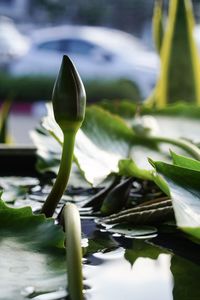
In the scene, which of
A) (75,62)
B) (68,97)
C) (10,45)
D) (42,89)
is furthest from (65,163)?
(10,45)

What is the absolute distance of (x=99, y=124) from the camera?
0.52 meters

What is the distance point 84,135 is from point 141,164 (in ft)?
0.17

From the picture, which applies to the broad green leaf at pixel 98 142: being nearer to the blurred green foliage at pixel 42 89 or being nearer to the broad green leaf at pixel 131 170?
the broad green leaf at pixel 131 170

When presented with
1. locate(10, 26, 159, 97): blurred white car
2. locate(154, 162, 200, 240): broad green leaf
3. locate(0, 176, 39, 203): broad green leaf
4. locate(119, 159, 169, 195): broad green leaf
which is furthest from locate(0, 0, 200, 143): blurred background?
locate(154, 162, 200, 240): broad green leaf

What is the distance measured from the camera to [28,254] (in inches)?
12.9

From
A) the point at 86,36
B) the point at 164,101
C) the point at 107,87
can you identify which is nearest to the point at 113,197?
the point at 164,101

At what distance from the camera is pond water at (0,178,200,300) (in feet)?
1.00

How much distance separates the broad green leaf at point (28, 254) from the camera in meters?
0.30

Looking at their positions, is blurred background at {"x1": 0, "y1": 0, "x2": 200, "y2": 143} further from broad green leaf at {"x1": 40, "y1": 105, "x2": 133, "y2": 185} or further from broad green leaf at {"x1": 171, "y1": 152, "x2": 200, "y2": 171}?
broad green leaf at {"x1": 171, "y1": 152, "x2": 200, "y2": 171}

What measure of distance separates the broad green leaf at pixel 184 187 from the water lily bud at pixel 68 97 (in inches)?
2.3

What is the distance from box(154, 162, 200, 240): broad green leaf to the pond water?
4 centimetres

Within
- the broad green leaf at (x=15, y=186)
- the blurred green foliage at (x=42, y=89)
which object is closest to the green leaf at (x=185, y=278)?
the broad green leaf at (x=15, y=186)

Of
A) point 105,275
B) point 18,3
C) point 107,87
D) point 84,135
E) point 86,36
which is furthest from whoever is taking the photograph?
point 18,3

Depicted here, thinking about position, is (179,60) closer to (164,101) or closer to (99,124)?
(164,101)
